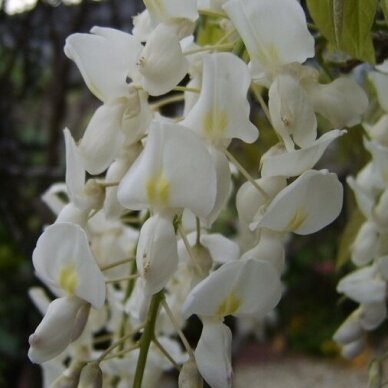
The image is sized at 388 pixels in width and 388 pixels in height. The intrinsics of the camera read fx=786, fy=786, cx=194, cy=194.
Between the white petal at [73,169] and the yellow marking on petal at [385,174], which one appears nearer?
the white petal at [73,169]

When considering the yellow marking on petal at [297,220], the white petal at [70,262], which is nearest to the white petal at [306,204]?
the yellow marking on petal at [297,220]

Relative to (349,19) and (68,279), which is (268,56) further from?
(68,279)

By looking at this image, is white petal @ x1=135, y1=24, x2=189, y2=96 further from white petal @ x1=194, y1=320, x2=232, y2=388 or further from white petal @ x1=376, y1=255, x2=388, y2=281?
white petal @ x1=376, y1=255, x2=388, y2=281

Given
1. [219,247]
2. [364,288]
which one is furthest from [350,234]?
[219,247]

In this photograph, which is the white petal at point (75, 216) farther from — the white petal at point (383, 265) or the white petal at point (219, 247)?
the white petal at point (383, 265)

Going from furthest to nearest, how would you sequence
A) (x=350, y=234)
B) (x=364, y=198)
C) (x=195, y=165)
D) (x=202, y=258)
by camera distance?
1. (x=350, y=234)
2. (x=364, y=198)
3. (x=202, y=258)
4. (x=195, y=165)

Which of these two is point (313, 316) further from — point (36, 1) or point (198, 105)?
point (198, 105)

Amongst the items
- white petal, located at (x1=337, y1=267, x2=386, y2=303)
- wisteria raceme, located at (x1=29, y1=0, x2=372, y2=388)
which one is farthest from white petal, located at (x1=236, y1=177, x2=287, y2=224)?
white petal, located at (x1=337, y1=267, x2=386, y2=303)
